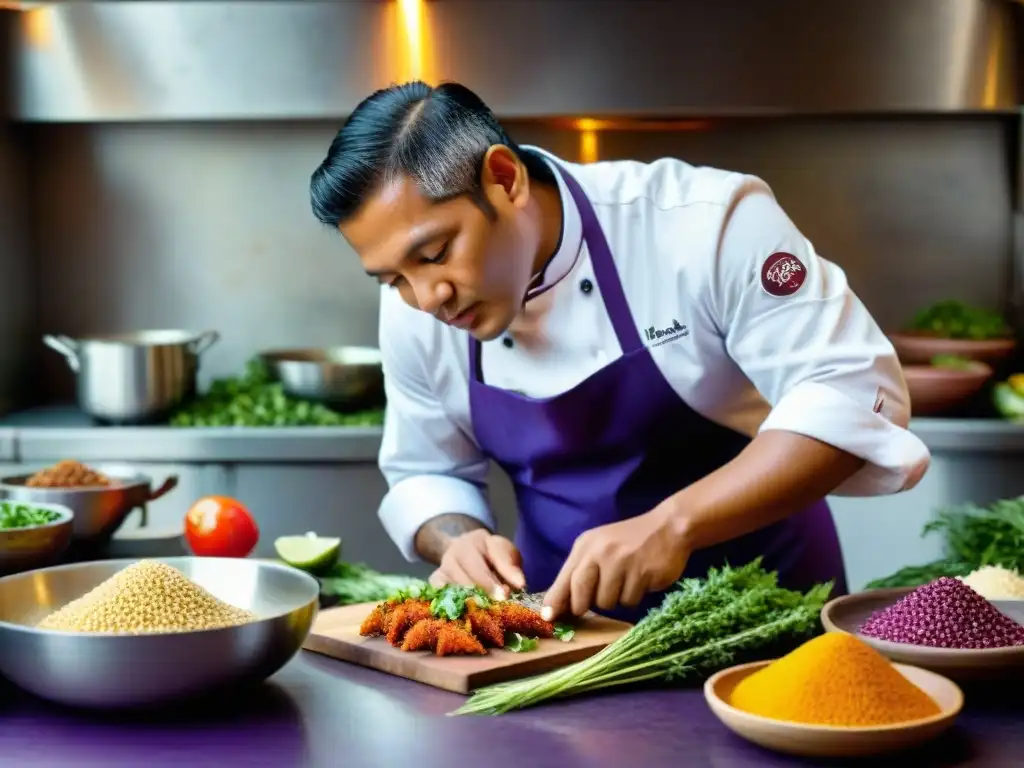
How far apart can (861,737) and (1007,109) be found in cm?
332

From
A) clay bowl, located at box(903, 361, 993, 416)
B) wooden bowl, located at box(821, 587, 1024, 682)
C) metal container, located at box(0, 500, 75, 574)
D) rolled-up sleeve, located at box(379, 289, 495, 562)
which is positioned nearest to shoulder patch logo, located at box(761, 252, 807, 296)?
rolled-up sleeve, located at box(379, 289, 495, 562)

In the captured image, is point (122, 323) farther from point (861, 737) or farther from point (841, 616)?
point (861, 737)

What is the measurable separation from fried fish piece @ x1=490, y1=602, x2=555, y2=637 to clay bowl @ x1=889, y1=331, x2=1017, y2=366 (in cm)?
252

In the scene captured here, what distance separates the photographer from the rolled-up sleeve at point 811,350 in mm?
2119

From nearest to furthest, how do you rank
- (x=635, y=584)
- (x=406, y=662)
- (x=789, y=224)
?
(x=406, y=662) < (x=635, y=584) < (x=789, y=224)

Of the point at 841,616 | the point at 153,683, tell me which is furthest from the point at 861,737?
the point at 153,683

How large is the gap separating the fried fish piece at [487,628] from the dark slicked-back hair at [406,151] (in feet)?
1.95

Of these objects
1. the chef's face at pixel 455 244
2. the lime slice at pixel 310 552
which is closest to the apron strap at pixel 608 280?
the chef's face at pixel 455 244

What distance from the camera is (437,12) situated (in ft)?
13.8

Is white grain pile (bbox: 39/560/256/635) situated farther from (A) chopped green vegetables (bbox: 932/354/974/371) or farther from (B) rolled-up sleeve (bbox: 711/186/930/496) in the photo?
(A) chopped green vegetables (bbox: 932/354/974/371)

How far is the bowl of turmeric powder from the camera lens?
137 centimetres

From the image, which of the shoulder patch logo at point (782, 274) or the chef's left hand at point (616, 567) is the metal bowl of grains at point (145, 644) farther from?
the shoulder patch logo at point (782, 274)

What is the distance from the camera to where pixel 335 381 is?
411 centimetres

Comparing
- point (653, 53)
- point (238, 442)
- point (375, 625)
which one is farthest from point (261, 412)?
point (375, 625)
